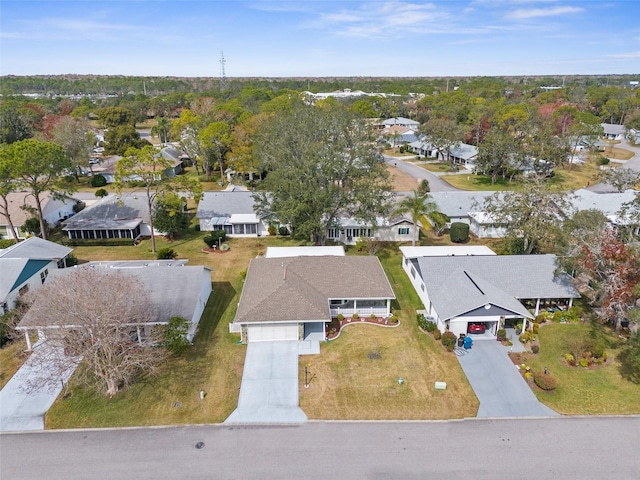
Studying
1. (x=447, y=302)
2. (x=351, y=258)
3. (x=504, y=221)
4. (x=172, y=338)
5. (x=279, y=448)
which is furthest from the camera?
(x=504, y=221)

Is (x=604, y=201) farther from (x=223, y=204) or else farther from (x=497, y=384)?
(x=223, y=204)

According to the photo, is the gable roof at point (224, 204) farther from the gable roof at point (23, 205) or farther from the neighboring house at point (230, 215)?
the gable roof at point (23, 205)

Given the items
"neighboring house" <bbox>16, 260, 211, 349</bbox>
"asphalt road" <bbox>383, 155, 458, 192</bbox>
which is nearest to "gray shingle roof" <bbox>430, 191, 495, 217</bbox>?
"asphalt road" <bbox>383, 155, 458, 192</bbox>

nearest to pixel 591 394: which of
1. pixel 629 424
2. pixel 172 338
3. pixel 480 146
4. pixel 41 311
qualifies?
pixel 629 424

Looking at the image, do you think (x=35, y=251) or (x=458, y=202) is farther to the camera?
(x=458, y=202)

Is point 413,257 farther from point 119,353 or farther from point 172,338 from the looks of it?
point 119,353

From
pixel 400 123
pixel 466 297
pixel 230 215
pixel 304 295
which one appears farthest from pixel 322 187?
pixel 400 123
